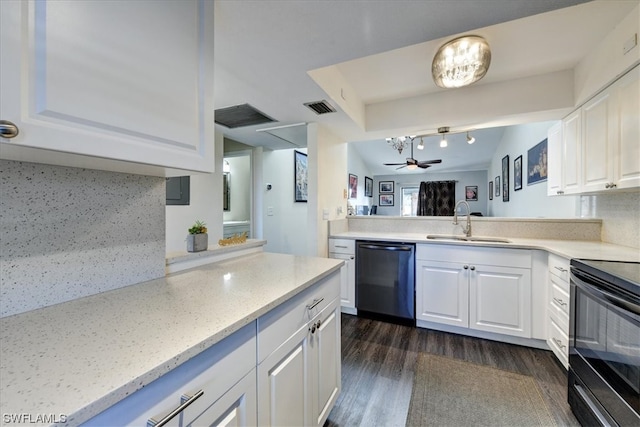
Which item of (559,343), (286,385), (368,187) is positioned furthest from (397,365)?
(368,187)

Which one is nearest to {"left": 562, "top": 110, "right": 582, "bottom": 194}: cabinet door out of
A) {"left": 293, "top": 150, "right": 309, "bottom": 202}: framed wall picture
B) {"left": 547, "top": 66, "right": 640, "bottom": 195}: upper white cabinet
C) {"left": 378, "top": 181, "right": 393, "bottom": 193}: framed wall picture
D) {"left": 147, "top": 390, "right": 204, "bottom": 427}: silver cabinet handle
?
{"left": 547, "top": 66, "right": 640, "bottom": 195}: upper white cabinet

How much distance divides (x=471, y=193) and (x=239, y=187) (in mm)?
7132

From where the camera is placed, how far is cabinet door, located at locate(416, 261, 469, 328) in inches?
93.0

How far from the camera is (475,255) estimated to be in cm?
230

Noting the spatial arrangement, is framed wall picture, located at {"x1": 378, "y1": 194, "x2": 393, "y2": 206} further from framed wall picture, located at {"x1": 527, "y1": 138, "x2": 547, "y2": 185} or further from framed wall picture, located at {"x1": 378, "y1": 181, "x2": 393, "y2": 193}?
framed wall picture, located at {"x1": 527, "y1": 138, "x2": 547, "y2": 185}

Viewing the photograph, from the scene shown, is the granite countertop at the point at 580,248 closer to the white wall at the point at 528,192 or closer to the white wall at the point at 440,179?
the white wall at the point at 528,192

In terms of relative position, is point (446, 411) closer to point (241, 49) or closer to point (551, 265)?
point (551, 265)

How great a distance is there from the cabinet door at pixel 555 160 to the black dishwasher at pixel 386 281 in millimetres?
1428

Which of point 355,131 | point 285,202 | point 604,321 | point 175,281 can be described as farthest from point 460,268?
point 285,202

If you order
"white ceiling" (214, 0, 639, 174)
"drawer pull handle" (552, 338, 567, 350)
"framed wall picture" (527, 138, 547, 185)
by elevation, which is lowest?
"drawer pull handle" (552, 338, 567, 350)

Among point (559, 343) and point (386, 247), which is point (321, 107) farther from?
point (559, 343)

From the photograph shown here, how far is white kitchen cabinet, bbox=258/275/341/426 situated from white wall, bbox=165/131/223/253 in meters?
1.91

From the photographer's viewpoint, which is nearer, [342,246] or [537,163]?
[342,246]

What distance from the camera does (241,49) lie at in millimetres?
1473
